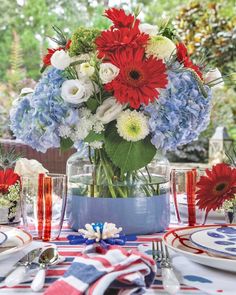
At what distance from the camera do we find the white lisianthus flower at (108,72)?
112cm

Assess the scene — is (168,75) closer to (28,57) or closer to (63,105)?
(63,105)

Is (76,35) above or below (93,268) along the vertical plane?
above

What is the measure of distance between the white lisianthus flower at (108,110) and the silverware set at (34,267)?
0.98 feet

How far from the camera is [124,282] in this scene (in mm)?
754

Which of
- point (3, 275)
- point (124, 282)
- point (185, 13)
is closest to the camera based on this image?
point (124, 282)

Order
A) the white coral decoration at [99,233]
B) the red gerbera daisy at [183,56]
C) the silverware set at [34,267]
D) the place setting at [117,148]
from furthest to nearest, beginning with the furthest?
1. the red gerbera daisy at [183,56]
2. the place setting at [117,148]
3. the white coral decoration at [99,233]
4. the silverware set at [34,267]

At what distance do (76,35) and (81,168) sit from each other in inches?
11.5

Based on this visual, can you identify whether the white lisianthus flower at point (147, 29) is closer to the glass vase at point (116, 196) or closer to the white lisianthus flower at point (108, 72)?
the white lisianthus flower at point (108, 72)

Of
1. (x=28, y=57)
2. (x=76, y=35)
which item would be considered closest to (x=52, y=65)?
(x=76, y=35)

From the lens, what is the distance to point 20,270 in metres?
0.88

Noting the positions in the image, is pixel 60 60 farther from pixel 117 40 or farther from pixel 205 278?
pixel 205 278

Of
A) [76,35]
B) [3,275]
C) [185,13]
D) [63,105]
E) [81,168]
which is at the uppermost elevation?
[185,13]

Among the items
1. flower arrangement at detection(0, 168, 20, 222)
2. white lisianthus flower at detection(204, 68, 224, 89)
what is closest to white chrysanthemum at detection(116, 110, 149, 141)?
white lisianthus flower at detection(204, 68, 224, 89)

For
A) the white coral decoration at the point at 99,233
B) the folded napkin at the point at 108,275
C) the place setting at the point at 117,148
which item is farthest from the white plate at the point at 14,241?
the folded napkin at the point at 108,275
